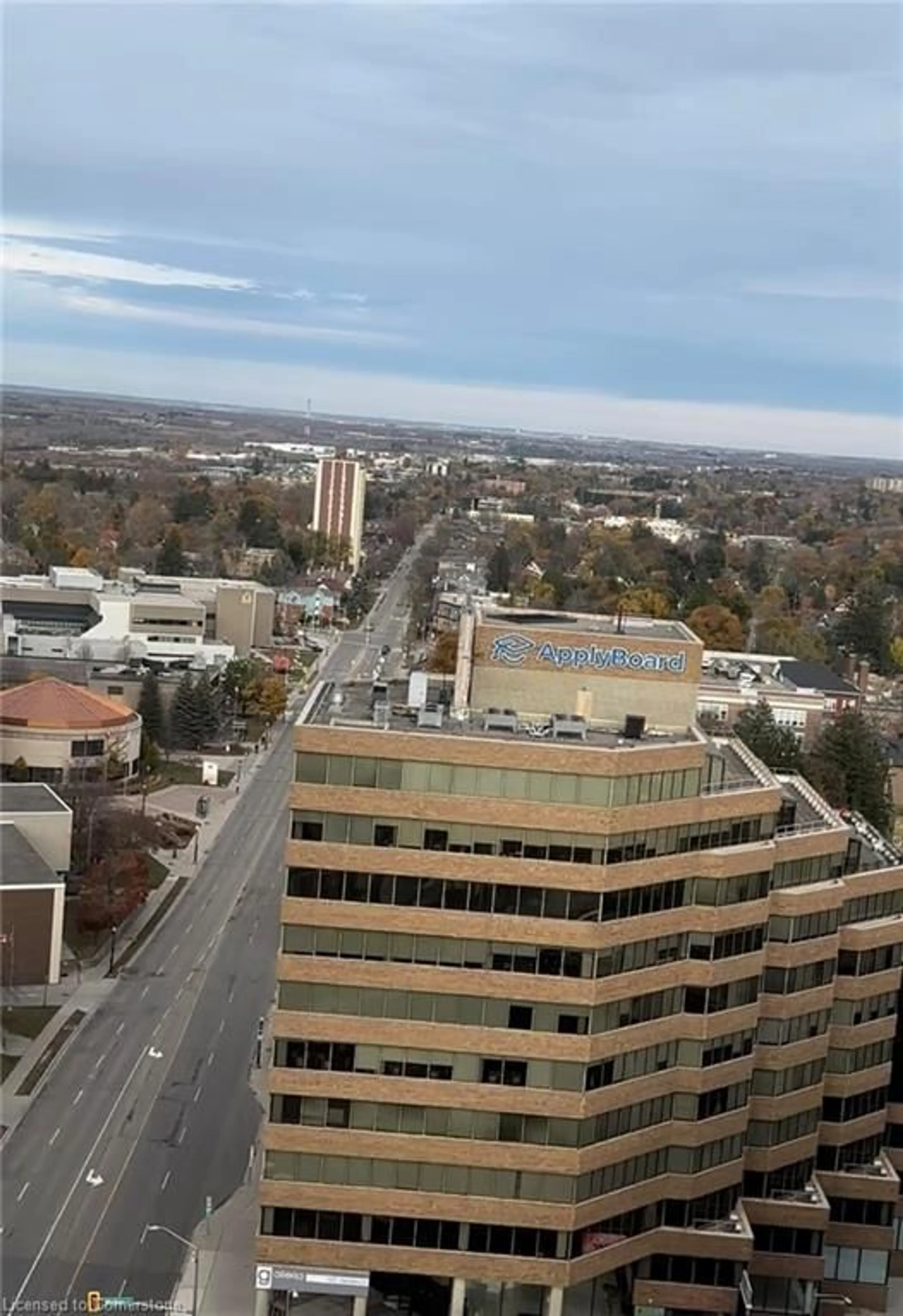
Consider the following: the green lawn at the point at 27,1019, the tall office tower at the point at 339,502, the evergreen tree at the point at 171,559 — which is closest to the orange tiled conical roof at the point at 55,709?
the green lawn at the point at 27,1019

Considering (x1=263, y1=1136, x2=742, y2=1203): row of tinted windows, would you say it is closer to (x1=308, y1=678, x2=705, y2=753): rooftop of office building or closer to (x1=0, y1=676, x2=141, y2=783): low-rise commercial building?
(x1=308, y1=678, x2=705, y2=753): rooftop of office building

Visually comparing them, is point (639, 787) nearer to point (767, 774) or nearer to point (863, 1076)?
point (767, 774)

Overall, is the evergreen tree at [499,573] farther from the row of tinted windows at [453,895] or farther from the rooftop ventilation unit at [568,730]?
the row of tinted windows at [453,895]

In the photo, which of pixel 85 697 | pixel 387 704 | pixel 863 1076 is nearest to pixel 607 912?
pixel 387 704

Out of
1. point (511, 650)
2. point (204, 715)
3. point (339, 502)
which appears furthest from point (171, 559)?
point (511, 650)

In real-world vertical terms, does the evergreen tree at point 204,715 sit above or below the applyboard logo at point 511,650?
below
